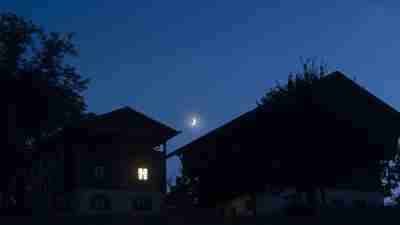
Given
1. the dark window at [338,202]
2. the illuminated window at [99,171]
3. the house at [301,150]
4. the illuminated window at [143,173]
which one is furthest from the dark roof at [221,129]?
the illuminated window at [143,173]

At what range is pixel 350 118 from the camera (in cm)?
3114

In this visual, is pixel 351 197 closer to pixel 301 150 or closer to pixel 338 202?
pixel 338 202

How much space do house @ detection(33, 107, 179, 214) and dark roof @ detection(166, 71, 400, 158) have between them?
10771 millimetres

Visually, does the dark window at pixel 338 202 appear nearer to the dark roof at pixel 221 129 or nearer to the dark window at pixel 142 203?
the dark roof at pixel 221 129

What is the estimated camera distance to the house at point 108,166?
5141cm

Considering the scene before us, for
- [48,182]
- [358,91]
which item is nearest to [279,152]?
[358,91]

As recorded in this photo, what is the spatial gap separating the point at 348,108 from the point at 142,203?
2700 centimetres

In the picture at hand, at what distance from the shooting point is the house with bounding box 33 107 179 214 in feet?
169

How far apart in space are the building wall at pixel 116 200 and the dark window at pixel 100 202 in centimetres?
13

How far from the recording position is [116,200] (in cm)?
5191

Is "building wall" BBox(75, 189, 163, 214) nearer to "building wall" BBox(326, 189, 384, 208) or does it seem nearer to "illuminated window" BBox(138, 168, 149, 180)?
"illuminated window" BBox(138, 168, 149, 180)

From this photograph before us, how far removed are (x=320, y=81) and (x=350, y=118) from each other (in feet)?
10.1

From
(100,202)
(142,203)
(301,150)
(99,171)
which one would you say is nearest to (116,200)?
(100,202)

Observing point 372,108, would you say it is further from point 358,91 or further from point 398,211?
point 398,211
